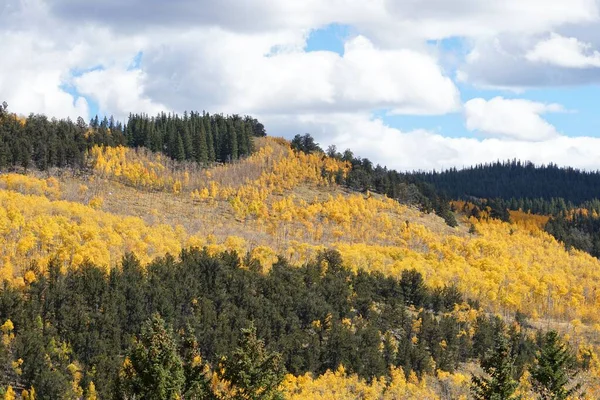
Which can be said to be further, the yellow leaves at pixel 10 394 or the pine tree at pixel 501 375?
the yellow leaves at pixel 10 394

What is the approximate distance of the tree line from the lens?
114562 millimetres

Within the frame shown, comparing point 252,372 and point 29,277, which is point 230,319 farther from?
point 252,372

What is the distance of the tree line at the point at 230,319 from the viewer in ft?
376

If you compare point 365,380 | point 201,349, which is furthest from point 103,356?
point 365,380

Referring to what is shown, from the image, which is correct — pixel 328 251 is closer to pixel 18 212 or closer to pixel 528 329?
pixel 528 329

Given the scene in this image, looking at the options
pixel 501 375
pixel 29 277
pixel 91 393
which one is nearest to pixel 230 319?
pixel 29 277

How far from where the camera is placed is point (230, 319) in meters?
144

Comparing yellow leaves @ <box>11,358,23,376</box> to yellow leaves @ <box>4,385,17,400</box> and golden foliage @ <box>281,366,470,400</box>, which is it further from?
golden foliage @ <box>281,366,470,400</box>

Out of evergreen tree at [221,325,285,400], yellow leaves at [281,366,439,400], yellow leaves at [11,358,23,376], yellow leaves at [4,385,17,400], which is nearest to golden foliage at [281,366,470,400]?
Result: yellow leaves at [281,366,439,400]

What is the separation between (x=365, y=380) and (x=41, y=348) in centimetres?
6185

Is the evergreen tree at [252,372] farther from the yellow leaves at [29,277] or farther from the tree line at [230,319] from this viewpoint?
the yellow leaves at [29,277]

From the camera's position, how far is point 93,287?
5300 inches

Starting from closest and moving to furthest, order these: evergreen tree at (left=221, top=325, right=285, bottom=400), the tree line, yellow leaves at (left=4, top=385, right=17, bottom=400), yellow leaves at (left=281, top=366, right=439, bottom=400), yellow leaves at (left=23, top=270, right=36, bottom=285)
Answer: evergreen tree at (left=221, top=325, right=285, bottom=400) → yellow leaves at (left=4, top=385, right=17, bottom=400) → the tree line → yellow leaves at (left=281, top=366, right=439, bottom=400) → yellow leaves at (left=23, top=270, right=36, bottom=285)

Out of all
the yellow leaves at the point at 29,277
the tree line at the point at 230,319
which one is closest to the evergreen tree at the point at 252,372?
the tree line at the point at 230,319
